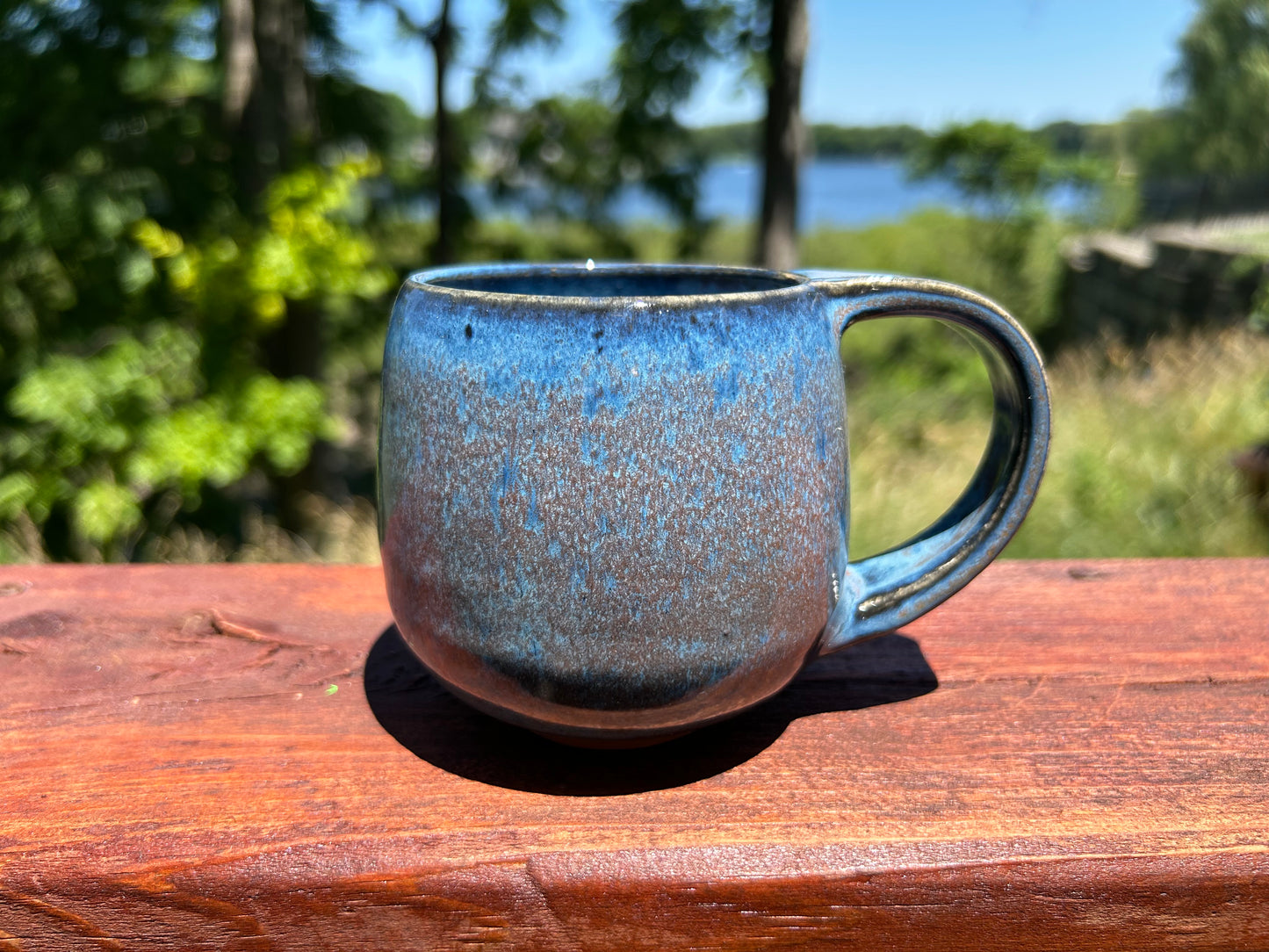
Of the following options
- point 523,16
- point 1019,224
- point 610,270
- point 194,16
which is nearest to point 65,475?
point 194,16

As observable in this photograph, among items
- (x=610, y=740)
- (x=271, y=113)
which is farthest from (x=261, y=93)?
(x=610, y=740)

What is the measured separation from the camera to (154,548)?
441 centimetres

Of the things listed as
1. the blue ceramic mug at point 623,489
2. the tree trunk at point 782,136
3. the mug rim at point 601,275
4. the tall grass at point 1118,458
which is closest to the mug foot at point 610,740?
the blue ceramic mug at point 623,489

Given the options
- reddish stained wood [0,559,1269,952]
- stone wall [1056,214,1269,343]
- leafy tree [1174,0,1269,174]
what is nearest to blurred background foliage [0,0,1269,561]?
stone wall [1056,214,1269,343]

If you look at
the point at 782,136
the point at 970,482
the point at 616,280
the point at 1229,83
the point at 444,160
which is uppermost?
the point at 1229,83

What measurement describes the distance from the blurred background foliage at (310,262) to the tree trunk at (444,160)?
16 millimetres

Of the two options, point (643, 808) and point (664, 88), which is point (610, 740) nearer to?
point (643, 808)

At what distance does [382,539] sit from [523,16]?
499 centimetres

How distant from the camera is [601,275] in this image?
0.98m

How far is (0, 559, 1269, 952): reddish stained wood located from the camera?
0.68 m

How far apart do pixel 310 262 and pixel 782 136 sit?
352 cm

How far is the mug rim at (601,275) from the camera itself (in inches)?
25.8

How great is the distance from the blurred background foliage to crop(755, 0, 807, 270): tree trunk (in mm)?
19

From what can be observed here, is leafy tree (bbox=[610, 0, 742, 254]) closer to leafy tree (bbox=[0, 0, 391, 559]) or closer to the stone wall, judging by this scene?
leafy tree (bbox=[0, 0, 391, 559])
